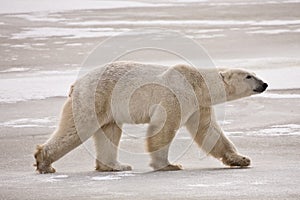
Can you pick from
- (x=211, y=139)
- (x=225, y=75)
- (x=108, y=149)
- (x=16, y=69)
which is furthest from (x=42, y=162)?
(x=16, y=69)

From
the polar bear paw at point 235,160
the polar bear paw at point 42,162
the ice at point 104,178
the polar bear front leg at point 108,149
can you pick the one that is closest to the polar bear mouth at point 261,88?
the polar bear paw at point 235,160

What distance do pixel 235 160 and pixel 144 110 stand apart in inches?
39.9

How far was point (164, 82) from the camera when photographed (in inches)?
319

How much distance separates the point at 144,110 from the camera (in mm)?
8078

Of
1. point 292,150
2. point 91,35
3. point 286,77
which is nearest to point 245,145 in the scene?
point 292,150

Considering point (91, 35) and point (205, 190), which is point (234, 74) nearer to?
point (205, 190)

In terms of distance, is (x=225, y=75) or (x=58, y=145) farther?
(x=225, y=75)

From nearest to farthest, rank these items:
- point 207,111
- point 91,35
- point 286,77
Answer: point 207,111 < point 286,77 < point 91,35

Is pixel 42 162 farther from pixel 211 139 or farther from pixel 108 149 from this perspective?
pixel 211 139

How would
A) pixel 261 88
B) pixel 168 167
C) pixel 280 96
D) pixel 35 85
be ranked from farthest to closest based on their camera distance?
pixel 35 85 → pixel 280 96 → pixel 261 88 → pixel 168 167

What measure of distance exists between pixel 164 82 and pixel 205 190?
1824 millimetres

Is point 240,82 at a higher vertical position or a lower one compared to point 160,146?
higher

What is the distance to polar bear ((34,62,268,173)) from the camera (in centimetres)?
794

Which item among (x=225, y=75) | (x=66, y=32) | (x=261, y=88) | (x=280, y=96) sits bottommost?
(x=280, y=96)
